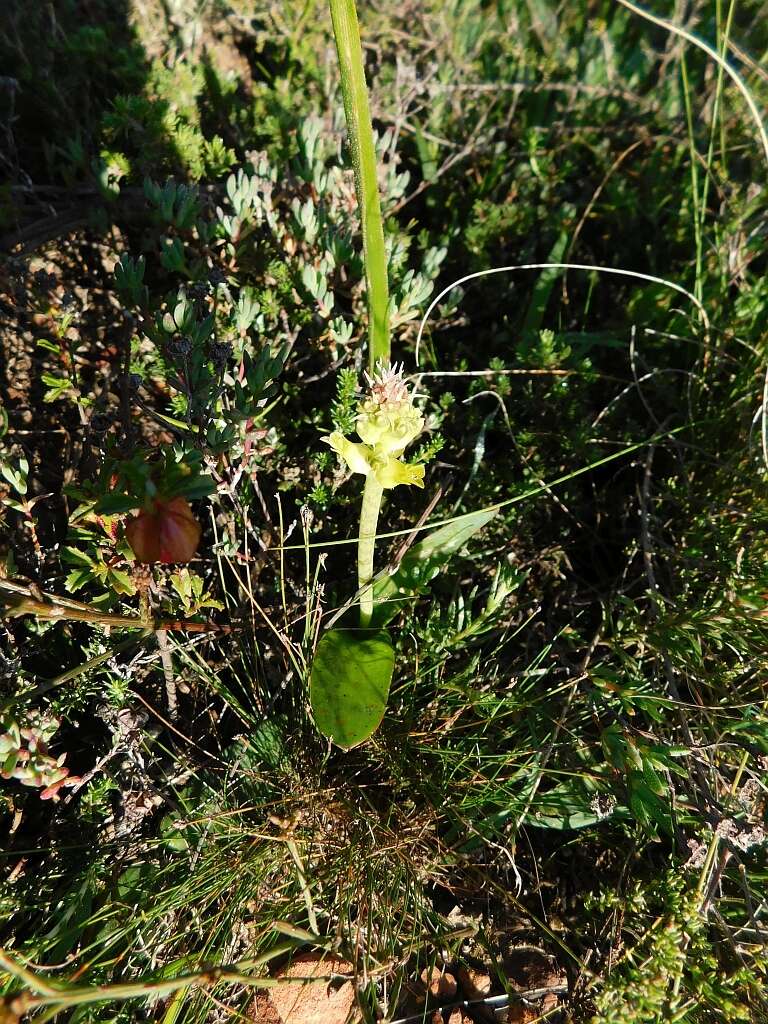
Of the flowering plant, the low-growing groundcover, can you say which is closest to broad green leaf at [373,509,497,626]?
the low-growing groundcover

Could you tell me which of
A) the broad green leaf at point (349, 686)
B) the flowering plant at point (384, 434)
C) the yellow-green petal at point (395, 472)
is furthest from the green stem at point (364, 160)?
the broad green leaf at point (349, 686)

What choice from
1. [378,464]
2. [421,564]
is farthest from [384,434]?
[421,564]

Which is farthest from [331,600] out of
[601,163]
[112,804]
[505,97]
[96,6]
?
[96,6]

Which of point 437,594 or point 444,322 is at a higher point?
point 444,322

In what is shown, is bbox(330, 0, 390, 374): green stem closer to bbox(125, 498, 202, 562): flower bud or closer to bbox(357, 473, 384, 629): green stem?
bbox(357, 473, 384, 629): green stem

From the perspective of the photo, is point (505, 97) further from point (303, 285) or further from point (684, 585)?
point (684, 585)

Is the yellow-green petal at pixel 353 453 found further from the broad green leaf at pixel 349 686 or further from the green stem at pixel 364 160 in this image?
the broad green leaf at pixel 349 686
